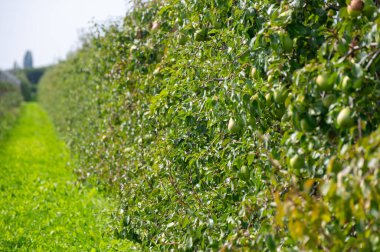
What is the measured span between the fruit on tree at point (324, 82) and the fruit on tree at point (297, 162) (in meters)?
0.29

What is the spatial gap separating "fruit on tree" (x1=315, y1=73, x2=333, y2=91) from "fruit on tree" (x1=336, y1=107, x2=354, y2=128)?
0.37 ft

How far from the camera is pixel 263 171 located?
8.31ft

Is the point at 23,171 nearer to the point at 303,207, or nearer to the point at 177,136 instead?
the point at 177,136

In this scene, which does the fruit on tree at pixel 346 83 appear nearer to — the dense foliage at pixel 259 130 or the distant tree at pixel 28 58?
the dense foliage at pixel 259 130

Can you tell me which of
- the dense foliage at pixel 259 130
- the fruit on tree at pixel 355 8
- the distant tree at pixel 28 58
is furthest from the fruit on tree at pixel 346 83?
the distant tree at pixel 28 58

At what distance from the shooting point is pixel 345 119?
1903mm

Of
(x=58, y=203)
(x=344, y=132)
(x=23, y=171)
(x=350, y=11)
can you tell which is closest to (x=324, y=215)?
(x=344, y=132)

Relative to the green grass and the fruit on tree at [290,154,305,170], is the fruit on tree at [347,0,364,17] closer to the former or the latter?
the fruit on tree at [290,154,305,170]

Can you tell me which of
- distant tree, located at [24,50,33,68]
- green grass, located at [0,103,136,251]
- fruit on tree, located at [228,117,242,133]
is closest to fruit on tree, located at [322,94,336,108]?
fruit on tree, located at [228,117,242,133]

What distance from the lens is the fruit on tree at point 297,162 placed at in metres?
2.10

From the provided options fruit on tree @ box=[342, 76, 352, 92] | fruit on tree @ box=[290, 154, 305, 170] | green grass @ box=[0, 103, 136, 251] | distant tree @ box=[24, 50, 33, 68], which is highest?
fruit on tree @ box=[342, 76, 352, 92]

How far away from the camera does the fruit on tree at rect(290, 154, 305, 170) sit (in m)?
2.10

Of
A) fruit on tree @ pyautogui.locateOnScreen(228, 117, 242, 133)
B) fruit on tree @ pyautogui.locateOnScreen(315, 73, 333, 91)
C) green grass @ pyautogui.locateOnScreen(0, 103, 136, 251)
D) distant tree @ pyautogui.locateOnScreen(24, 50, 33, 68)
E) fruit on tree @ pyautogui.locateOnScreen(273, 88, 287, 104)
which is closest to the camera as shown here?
fruit on tree @ pyautogui.locateOnScreen(315, 73, 333, 91)

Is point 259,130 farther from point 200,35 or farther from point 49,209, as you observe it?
point 49,209
